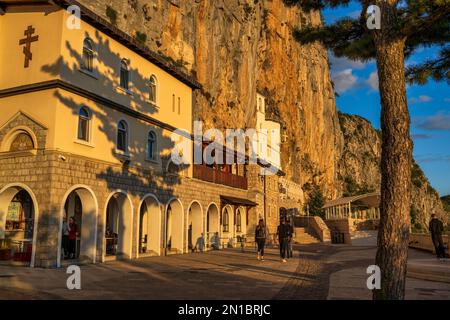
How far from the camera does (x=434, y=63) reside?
34.4 feet

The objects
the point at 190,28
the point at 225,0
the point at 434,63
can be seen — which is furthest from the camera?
the point at 225,0

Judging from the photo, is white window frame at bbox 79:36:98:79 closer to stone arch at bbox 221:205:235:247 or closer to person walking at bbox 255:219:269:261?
person walking at bbox 255:219:269:261

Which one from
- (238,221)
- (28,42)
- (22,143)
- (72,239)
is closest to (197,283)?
(72,239)

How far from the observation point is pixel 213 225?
82.8 ft

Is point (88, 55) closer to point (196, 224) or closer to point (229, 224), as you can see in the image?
point (196, 224)

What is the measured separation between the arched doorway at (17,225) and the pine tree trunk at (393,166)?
440 inches

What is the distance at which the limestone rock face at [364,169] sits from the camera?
85562 millimetres

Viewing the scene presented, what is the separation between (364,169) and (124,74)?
85079 mm

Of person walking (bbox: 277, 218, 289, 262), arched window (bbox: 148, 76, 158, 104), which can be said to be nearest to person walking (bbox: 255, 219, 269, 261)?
person walking (bbox: 277, 218, 289, 262)

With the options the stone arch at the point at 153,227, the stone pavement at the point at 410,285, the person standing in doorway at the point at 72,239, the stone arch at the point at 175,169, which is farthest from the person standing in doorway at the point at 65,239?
the stone pavement at the point at 410,285
